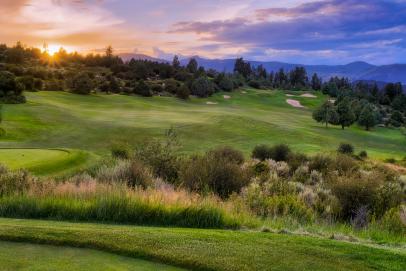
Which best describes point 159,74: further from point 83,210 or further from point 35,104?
point 83,210

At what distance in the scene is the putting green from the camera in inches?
749

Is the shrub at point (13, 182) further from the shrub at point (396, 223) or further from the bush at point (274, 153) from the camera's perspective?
the bush at point (274, 153)

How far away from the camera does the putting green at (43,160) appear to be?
19031 millimetres

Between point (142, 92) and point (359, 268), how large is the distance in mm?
80790

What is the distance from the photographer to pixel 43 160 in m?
20.3

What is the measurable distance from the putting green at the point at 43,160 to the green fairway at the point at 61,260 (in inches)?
472

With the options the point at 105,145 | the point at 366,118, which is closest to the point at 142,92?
the point at 366,118

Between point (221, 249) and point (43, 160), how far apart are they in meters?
14.9

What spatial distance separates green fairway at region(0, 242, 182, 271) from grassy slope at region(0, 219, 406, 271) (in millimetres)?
201

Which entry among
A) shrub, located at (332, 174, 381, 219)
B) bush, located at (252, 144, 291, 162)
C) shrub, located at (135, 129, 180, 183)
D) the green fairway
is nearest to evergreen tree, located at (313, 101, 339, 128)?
bush, located at (252, 144, 291, 162)

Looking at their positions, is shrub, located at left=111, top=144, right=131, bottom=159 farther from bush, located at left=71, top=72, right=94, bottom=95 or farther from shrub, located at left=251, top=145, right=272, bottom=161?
bush, located at left=71, top=72, right=94, bottom=95

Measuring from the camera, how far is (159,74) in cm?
11950

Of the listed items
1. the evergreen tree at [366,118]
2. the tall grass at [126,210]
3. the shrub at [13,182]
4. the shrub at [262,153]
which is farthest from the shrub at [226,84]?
the tall grass at [126,210]

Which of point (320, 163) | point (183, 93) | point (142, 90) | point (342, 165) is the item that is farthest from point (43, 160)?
point (183, 93)
